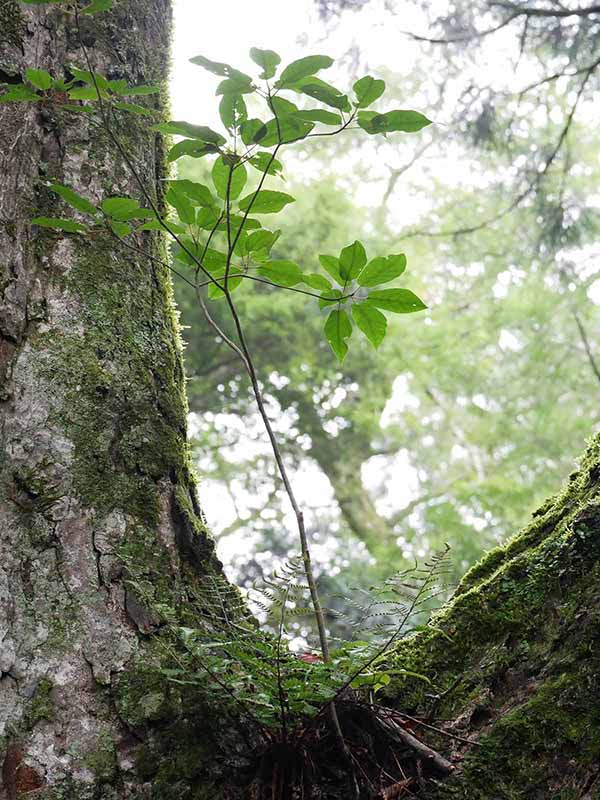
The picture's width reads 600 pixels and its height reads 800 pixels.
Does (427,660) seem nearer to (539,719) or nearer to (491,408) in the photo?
(539,719)

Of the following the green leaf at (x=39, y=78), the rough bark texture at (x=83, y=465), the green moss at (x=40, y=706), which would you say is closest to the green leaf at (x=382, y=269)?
the rough bark texture at (x=83, y=465)

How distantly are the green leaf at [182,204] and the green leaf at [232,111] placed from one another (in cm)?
16

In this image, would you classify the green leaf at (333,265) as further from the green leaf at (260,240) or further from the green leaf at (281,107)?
the green leaf at (281,107)

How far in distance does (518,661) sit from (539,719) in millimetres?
128

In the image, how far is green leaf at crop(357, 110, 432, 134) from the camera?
109cm

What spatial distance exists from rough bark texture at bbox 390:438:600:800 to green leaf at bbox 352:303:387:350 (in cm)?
45

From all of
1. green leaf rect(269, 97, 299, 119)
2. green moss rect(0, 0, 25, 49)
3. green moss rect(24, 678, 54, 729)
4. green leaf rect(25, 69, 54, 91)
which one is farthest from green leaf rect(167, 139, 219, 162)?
green moss rect(24, 678, 54, 729)

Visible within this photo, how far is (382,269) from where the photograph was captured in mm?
1172

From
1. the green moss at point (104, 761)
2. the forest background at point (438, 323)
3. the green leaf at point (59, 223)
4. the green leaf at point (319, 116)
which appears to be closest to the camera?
the green moss at point (104, 761)

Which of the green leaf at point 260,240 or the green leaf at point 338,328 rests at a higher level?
the green leaf at point 260,240

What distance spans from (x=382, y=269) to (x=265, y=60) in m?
0.36

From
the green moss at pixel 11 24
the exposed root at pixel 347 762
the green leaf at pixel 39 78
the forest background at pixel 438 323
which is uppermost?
the forest background at pixel 438 323

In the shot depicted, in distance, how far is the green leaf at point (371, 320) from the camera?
1.24m

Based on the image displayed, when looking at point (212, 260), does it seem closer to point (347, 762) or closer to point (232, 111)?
point (232, 111)
